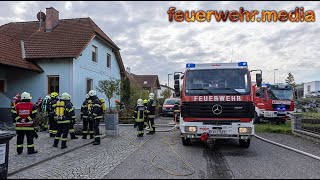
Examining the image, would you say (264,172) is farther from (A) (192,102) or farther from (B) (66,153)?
(B) (66,153)

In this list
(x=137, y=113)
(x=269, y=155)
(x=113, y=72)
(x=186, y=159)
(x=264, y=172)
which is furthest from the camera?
(x=113, y=72)

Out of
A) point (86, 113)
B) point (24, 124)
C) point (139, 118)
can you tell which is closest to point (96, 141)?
point (86, 113)

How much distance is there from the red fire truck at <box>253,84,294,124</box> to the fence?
4.34 metres

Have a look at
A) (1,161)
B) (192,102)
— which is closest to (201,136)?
(192,102)

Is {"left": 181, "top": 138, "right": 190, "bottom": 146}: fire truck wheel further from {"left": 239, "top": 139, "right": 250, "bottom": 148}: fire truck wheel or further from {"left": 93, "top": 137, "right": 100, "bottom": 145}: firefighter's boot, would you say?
{"left": 93, "top": 137, "right": 100, "bottom": 145}: firefighter's boot

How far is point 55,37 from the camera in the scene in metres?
20.1

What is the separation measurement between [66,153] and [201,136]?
4.03m

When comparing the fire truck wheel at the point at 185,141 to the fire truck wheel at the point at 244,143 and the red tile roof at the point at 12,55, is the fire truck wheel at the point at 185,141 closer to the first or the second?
the fire truck wheel at the point at 244,143

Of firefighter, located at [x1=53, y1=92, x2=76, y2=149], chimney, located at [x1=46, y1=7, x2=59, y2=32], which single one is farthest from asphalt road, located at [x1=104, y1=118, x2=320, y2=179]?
chimney, located at [x1=46, y1=7, x2=59, y2=32]

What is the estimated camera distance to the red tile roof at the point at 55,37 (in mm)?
18547

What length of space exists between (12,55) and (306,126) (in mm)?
16451

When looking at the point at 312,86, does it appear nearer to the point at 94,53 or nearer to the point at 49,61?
the point at 94,53

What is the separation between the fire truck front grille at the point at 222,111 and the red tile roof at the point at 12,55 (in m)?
11.6

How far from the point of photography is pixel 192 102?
8.74 meters
